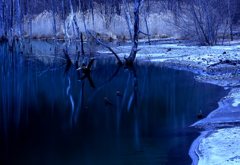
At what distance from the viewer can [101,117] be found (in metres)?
9.03

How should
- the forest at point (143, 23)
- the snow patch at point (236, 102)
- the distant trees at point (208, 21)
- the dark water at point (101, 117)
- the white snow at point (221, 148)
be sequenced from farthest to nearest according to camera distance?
the forest at point (143, 23) < the distant trees at point (208, 21) < the snow patch at point (236, 102) < the dark water at point (101, 117) < the white snow at point (221, 148)

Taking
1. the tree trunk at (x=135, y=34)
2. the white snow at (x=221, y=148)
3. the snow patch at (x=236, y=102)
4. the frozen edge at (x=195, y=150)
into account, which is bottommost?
the frozen edge at (x=195, y=150)

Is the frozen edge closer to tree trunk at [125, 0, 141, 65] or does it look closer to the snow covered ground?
the snow covered ground

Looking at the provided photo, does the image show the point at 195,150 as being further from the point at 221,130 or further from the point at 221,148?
the point at 221,130

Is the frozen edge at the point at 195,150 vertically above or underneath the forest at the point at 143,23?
underneath

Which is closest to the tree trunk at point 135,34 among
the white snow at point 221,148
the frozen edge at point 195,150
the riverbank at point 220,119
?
the riverbank at point 220,119

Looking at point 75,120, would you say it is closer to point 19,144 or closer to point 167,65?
point 19,144

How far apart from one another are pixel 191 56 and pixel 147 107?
969 cm

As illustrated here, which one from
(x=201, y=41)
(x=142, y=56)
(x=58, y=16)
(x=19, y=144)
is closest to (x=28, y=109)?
(x=19, y=144)

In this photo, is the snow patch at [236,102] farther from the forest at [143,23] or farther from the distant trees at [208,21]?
the distant trees at [208,21]

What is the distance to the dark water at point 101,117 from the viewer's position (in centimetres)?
648

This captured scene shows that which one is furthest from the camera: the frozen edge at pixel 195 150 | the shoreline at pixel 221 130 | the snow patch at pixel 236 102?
the snow patch at pixel 236 102

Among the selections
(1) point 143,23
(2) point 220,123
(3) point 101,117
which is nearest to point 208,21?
(1) point 143,23

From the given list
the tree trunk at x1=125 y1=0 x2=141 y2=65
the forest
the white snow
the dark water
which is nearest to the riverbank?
the white snow
